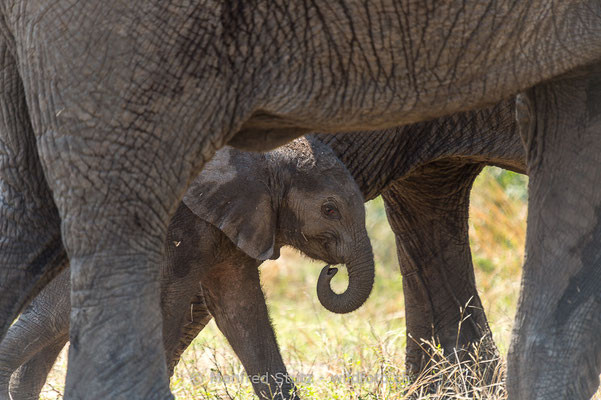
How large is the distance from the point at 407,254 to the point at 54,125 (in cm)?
274

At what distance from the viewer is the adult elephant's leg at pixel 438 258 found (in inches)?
200

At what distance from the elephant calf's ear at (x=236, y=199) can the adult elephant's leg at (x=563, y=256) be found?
146 cm

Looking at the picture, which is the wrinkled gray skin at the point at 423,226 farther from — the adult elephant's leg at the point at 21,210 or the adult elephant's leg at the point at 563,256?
the adult elephant's leg at the point at 563,256

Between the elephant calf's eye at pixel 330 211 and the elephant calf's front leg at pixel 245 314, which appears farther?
the elephant calf's front leg at pixel 245 314

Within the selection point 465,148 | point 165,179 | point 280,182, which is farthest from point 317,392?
point 165,179

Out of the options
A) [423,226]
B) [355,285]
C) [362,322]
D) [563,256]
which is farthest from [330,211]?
[362,322]

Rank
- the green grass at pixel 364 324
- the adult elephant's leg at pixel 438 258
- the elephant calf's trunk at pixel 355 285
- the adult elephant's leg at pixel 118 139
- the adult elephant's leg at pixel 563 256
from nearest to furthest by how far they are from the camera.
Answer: the adult elephant's leg at pixel 118 139, the adult elephant's leg at pixel 563 256, the elephant calf's trunk at pixel 355 285, the green grass at pixel 364 324, the adult elephant's leg at pixel 438 258

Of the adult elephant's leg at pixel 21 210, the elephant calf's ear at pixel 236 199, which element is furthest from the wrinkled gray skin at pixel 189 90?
the elephant calf's ear at pixel 236 199

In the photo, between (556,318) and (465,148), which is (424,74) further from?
(465,148)

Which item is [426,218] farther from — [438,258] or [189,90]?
[189,90]

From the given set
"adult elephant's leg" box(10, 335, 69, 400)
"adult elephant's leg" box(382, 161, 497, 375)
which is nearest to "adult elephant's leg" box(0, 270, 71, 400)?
"adult elephant's leg" box(10, 335, 69, 400)

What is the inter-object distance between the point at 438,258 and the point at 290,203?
100 cm

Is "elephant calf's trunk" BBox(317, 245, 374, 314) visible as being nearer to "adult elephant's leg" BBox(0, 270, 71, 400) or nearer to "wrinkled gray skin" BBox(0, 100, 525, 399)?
"wrinkled gray skin" BBox(0, 100, 525, 399)

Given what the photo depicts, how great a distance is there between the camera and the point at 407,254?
205 inches
